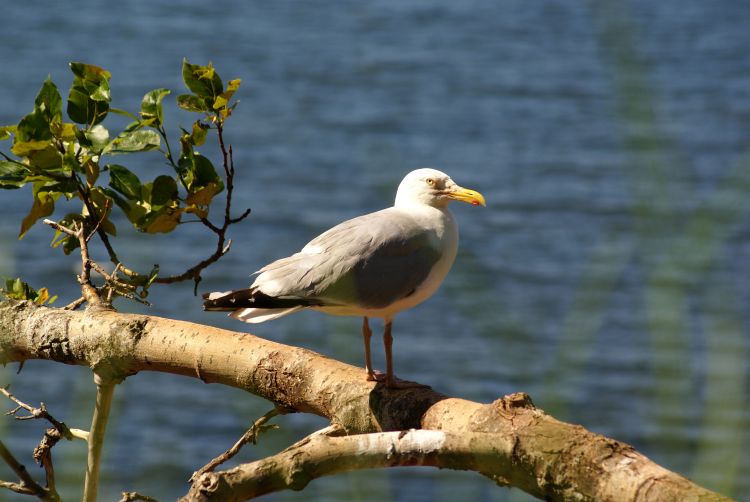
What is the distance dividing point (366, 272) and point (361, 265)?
0.03 meters

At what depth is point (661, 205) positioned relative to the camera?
248 centimetres

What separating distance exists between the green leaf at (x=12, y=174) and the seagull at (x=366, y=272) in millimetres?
754

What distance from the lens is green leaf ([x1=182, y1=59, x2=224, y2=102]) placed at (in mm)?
3924

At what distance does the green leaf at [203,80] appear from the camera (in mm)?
3924

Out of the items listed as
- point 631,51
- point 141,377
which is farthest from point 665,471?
point 141,377

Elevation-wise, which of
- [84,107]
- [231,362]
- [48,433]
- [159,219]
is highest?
[84,107]

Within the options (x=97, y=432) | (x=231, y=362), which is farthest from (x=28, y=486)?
(x=231, y=362)

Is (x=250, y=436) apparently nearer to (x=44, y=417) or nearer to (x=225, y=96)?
(x=44, y=417)

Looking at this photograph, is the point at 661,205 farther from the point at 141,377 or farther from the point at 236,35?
the point at 236,35

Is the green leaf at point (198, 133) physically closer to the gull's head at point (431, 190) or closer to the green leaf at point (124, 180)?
the green leaf at point (124, 180)

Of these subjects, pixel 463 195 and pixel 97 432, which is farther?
pixel 463 195

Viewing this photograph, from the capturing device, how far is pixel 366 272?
427cm

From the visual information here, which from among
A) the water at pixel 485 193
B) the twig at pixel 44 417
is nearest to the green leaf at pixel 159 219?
the water at pixel 485 193

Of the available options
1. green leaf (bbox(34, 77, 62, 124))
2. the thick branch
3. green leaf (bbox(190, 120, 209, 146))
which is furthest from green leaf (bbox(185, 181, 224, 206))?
the thick branch
